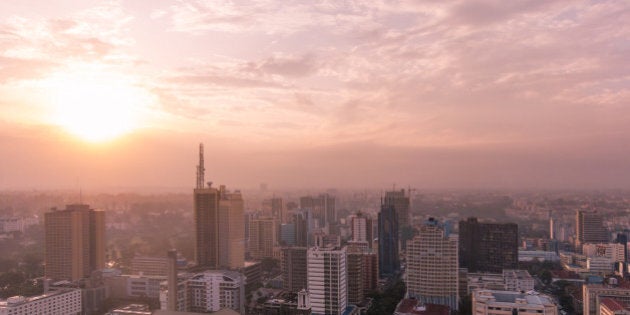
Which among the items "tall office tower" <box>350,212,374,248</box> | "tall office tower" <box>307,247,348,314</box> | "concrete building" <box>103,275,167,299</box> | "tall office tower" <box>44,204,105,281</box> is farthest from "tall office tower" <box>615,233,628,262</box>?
"tall office tower" <box>44,204,105,281</box>

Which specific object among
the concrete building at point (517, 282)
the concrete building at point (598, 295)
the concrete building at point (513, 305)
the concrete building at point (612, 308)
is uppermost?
the concrete building at point (513, 305)

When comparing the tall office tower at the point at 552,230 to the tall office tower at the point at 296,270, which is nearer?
the tall office tower at the point at 296,270

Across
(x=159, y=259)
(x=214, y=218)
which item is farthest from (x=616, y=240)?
(x=159, y=259)

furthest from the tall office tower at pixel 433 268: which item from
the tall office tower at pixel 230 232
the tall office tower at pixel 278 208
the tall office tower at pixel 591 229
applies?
the tall office tower at pixel 278 208

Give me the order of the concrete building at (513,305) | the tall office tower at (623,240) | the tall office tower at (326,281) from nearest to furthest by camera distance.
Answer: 1. the concrete building at (513,305)
2. the tall office tower at (326,281)
3. the tall office tower at (623,240)

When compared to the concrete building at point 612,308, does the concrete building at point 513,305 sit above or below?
above

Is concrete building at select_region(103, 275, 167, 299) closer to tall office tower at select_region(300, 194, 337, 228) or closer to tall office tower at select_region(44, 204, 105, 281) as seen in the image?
tall office tower at select_region(44, 204, 105, 281)

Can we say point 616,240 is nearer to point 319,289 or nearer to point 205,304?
point 319,289

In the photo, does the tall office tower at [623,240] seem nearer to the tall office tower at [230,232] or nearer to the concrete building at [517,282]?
the concrete building at [517,282]
